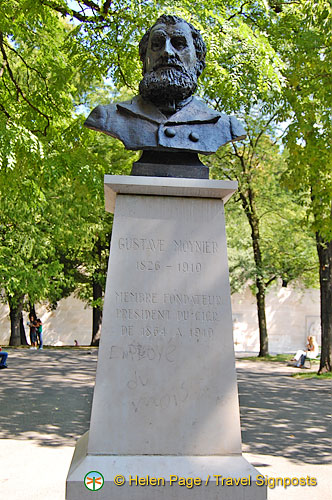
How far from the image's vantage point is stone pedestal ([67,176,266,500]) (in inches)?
137

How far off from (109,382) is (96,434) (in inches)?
14.1

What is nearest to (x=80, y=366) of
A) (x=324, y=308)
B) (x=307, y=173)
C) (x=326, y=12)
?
(x=324, y=308)

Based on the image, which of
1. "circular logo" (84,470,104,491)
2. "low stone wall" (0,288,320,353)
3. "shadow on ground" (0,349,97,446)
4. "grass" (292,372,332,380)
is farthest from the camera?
"low stone wall" (0,288,320,353)

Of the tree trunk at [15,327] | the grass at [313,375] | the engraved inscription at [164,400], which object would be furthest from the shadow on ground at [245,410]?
the tree trunk at [15,327]

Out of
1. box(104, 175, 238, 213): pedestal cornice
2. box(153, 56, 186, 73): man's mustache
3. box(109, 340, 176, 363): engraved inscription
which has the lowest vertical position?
box(109, 340, 176, 363): engraved inscription

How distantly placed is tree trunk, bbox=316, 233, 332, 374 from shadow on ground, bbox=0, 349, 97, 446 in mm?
5876

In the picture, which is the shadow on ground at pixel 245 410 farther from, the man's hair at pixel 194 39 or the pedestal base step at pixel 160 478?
the man's hair at pixel 194 39

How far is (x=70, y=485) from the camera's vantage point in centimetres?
334

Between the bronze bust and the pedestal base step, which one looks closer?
the pedestal base step

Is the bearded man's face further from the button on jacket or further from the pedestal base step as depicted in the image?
the pedestal base step

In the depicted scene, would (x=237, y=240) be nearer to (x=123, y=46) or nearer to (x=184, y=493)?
(x=123, y=46)

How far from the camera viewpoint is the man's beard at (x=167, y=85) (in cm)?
418

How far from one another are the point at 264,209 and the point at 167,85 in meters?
17.7

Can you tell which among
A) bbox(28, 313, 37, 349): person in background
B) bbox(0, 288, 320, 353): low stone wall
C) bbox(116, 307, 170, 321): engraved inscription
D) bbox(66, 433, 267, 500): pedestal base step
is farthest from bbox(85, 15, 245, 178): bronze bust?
bbox(0, 288, 320, 353): low stone wall
